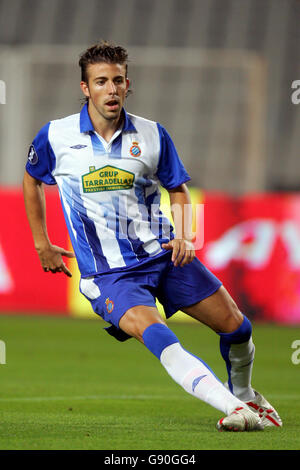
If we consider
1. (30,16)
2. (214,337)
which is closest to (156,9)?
(30,16)

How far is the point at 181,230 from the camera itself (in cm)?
510

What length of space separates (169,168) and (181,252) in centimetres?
57

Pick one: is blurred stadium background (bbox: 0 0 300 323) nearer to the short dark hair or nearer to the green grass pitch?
the green grass pitch

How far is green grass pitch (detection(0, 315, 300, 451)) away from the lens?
15.5ft

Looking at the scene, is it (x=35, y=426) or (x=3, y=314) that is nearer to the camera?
(x=35, y=426)

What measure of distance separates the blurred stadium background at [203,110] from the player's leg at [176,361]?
7.85 meters

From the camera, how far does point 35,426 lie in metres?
5.24

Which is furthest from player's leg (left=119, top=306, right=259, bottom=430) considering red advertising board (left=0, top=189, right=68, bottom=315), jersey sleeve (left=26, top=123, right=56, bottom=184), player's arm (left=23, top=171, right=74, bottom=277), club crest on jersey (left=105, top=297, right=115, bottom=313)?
red advertising board (left=0, top=189, right=68, bottom=315)

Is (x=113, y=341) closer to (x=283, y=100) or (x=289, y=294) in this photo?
(x=289, y=294)

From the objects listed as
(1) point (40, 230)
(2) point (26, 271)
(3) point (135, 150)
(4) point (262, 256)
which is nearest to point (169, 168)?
(3) point (135, 150)

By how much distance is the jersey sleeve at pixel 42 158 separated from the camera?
5344 mm

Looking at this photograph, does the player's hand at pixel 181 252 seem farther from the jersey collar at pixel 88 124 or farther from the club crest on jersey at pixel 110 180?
the jersey collar at pixel 88 124

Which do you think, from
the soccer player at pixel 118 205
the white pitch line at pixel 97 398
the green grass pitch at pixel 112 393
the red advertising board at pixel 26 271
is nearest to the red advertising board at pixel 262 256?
the green grass pitch at pixel 112 393

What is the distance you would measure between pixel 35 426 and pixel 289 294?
25.8ft
